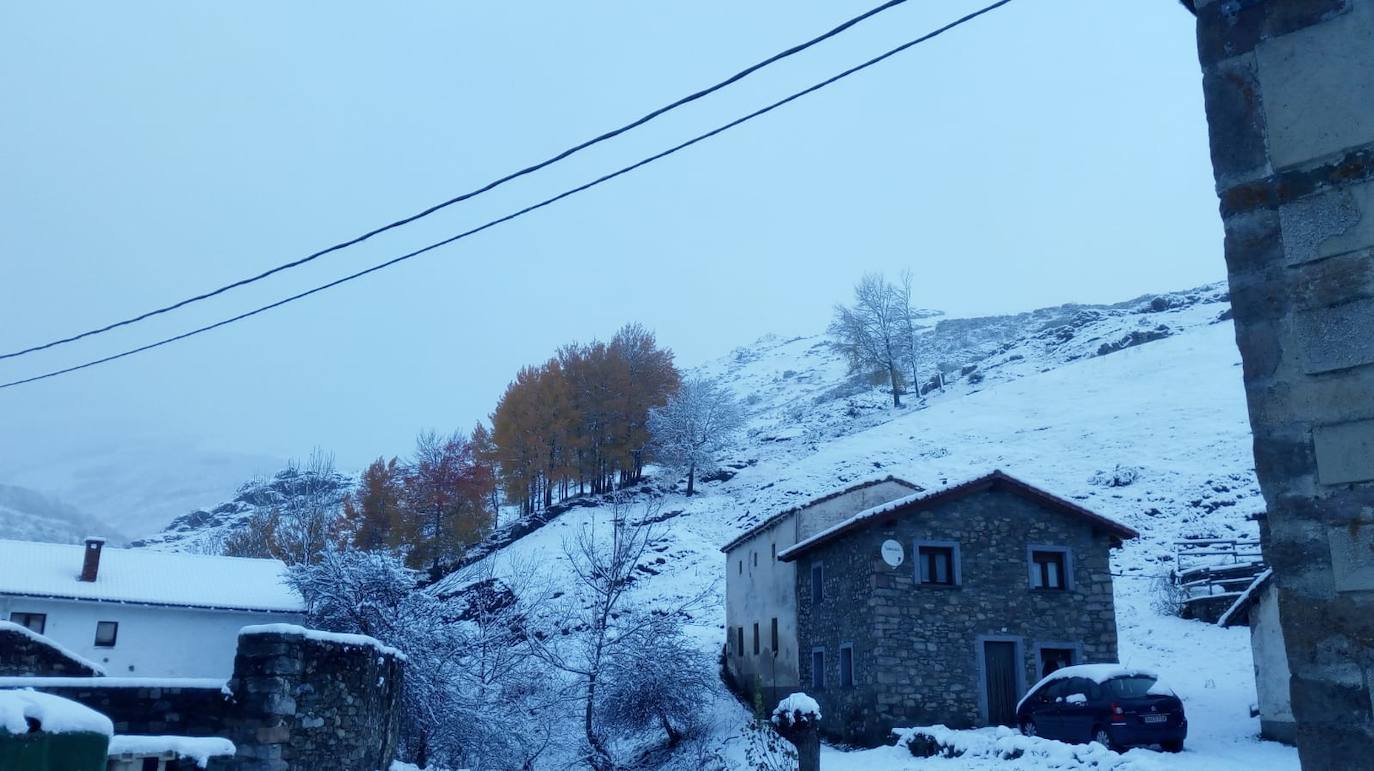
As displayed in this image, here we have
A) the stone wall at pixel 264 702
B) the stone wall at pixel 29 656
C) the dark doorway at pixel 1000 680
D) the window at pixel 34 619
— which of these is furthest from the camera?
the window at pixel 34 619

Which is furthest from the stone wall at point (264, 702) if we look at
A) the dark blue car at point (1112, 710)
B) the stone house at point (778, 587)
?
the stone house at point (778, 587)

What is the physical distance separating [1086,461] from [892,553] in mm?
27041

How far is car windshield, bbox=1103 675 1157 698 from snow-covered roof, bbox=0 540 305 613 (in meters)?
23.3

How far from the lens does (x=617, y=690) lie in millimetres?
25609

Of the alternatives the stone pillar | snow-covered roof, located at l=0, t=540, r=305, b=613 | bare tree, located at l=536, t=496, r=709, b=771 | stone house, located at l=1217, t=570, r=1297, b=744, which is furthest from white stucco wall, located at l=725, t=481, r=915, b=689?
the stone pillar

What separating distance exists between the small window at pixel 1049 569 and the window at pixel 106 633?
91.7ft

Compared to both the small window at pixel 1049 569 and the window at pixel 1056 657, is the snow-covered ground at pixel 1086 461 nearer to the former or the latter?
the window at pixel 1056 657

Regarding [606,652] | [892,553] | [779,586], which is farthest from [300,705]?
[779,586]

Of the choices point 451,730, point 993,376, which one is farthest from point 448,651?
point 993,376

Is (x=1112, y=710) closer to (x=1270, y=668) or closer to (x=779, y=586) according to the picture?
(x=1270, y=668)

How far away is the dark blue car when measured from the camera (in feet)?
57.1

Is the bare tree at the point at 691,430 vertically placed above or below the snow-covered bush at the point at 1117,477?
above

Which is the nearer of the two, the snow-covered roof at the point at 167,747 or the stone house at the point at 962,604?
the snow-covered roof at the point at 167,747

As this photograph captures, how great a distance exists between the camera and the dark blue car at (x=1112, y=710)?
17.4 m
